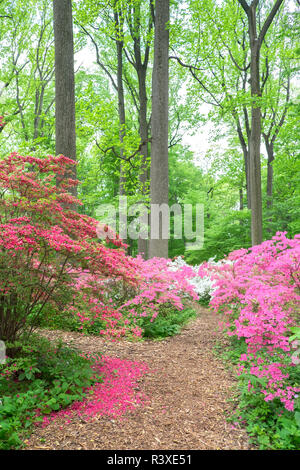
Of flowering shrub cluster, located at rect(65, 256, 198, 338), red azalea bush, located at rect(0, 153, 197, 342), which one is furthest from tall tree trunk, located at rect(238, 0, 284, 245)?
red azalea bush, located at rect(0, 153, 197, 342)

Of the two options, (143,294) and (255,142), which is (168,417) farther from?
(255,142)

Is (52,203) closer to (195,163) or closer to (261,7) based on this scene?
(261,7)

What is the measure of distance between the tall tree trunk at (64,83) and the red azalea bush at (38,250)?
2300 millimetres

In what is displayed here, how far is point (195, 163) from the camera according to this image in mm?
19578

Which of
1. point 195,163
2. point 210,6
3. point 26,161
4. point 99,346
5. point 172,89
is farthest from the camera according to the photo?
point 195,163

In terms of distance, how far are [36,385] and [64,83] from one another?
4.73 metres

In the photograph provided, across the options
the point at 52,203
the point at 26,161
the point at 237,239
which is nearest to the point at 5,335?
the point at 52,203

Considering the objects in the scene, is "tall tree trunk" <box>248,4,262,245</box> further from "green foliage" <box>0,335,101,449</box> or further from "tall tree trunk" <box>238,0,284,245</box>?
"green foliage" <box>0,335,101,449</box>

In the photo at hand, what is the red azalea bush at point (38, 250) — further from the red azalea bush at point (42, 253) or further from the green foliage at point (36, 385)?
the green foliage at point (36, 385)

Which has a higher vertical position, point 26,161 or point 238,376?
point 26,161

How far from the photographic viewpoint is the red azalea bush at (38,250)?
104 inches

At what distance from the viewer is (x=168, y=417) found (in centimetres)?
253

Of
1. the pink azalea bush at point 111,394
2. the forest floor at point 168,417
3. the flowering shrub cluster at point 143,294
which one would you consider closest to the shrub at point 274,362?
the forest floor at point 168,417
